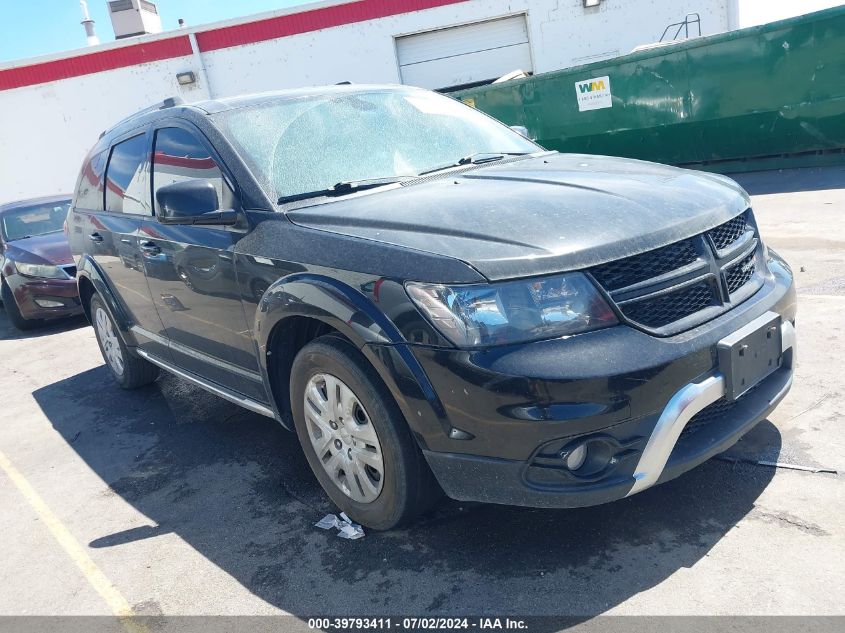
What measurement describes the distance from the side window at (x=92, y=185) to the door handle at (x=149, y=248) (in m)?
1.03

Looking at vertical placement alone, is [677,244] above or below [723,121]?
above

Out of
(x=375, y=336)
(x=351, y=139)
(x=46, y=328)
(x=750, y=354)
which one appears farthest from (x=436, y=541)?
(x=46, y=328)

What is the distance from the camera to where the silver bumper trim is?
247 centimetres

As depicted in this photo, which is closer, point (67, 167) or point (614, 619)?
point (614, 619)

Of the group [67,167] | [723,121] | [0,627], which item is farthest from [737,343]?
[67,167]

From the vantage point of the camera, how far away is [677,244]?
8.86 feet

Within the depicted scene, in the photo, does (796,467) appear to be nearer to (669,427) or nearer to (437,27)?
(669,427)

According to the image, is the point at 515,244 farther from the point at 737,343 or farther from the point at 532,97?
the point at 532,97

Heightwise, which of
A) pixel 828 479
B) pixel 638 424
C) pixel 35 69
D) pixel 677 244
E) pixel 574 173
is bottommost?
pixel 828 479

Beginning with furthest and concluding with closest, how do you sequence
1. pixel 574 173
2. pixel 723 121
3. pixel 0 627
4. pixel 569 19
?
pixel 569 19 → pixel 723 121 → pixel 574 173 → pixel 0 627

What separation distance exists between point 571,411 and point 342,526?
1293 millimetres

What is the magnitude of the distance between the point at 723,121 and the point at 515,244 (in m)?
10.9

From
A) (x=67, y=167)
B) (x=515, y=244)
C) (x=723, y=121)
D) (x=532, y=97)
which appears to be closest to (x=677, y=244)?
(x=515, y=244)

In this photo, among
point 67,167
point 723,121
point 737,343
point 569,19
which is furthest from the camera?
point 67,167
